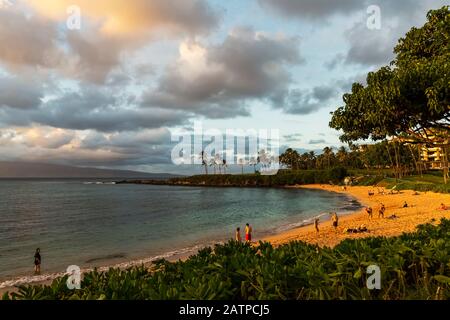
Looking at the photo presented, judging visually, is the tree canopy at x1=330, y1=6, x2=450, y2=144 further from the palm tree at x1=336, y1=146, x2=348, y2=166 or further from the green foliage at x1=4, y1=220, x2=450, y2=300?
the palm tree at x1=336, y1=146, x2=348, y2=166

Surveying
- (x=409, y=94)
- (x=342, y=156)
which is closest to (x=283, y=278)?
(x=409, y=94)

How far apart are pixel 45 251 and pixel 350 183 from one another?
325 ft

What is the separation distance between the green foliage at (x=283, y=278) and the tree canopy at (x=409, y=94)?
14.0 ft

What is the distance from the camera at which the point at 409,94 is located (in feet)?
33.5

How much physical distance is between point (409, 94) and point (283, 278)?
7465mm

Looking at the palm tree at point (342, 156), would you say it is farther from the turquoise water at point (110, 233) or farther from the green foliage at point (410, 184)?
the turquoise water at point (110, 233)

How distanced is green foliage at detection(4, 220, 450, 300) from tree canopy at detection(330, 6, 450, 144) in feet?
14.0

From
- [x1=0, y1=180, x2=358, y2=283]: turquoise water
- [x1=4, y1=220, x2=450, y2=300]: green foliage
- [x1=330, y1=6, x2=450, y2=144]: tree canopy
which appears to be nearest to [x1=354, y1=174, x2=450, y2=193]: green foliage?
[x1=0, y1=180, x2=358, y2=283]: turquoise water

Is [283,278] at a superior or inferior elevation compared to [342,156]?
inferior

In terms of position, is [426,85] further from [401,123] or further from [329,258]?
[329,258]

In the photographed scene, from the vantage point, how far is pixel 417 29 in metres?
13.1

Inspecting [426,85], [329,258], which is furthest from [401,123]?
[329,258]

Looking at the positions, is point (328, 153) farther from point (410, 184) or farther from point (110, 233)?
point (110, 233)

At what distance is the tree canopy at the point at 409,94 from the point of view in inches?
376
